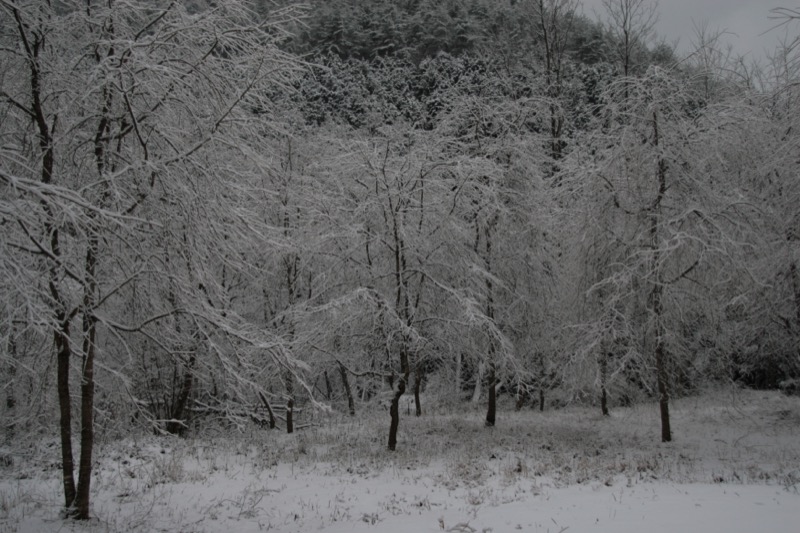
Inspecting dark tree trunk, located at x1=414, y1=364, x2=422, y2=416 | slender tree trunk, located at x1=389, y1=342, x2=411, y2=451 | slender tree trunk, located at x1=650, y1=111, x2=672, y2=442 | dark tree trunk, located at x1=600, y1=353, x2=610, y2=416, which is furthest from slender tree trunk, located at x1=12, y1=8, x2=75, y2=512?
dark tree trunk, located at x1=600, y1=353, x2=610, y2=416

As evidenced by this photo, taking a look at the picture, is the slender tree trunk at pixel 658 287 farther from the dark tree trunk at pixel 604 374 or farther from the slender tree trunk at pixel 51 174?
the slender tree trunk at pixel 51 174

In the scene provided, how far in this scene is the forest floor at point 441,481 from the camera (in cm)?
614

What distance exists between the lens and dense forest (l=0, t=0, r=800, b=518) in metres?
5.70

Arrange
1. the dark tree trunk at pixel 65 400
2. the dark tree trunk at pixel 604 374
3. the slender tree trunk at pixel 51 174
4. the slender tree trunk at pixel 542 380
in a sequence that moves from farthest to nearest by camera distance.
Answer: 1. the slender tree trunk at pixel 542 380
2. the dark tree trunk at pixel 604 374
3. the dark tree trunk at pixel 65 400
4. the slender tree trunk at pixel 51 174

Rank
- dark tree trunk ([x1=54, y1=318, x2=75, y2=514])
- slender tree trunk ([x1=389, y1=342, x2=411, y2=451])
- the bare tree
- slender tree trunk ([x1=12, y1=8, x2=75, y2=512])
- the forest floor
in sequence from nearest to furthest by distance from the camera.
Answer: the bare tree, slender tree trunk ([x1=12, y1=8, x2=75, y2=512]), dark tree trunk ([x1=54, y1=318, x2=75, y2=514]), the forest floor, slender tree trunk ([x1=389, y1=342, x2=411, y2=451])

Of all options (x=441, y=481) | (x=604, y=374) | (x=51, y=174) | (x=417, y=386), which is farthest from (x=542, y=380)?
(x=51, y=174)

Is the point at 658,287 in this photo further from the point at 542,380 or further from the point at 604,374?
the point at 542,380

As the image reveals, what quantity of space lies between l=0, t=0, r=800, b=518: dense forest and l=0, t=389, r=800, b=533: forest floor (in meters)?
0.91

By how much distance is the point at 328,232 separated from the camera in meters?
11.5

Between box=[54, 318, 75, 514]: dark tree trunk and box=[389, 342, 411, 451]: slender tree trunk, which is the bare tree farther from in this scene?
box=[389, 342, 411, 451]: slender tree trunk

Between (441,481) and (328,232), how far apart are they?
5875mm

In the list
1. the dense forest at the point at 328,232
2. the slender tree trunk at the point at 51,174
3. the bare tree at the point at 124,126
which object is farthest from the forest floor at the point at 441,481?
the bare tree at the point at 124,126

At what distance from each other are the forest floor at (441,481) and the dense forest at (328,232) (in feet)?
2.98

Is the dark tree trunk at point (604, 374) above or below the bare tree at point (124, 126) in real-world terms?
below
